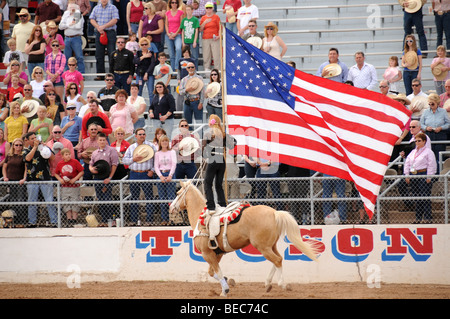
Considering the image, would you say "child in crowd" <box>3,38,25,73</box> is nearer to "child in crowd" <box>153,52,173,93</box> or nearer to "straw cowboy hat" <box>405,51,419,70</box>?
"child in crowd" <box>153,52,173,93</box>

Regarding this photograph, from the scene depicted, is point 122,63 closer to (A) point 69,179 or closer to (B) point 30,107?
(B) point 30,107

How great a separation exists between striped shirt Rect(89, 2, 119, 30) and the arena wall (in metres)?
7.82

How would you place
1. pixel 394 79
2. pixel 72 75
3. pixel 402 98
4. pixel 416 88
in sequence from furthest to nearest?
pixel 72 75
pixel 394 79
pixel 416 88
pixel 402 98

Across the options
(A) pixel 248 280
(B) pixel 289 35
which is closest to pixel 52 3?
(B) pixel 289 35

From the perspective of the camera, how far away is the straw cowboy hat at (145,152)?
55.3 ft

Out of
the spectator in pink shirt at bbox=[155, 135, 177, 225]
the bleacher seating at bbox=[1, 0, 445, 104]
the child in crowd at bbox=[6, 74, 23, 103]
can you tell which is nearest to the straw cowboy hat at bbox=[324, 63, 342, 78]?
the bleacher seating at bbox=[1, 0, 445, 104]

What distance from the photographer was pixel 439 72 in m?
19.7

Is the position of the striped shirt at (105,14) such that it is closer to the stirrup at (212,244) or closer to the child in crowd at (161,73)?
the child in crowd at (161,73)

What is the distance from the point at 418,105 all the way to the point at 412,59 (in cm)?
197

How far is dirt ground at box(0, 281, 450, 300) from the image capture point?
589 inches

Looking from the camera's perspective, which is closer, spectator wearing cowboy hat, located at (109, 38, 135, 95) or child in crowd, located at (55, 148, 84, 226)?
child in crowd, located at (55, 148, 84, 226)

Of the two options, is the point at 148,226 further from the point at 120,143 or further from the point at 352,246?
the point at 352,246

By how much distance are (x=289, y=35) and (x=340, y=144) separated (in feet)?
35.6

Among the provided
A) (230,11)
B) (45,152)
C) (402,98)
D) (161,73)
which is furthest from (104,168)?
(230,11)
